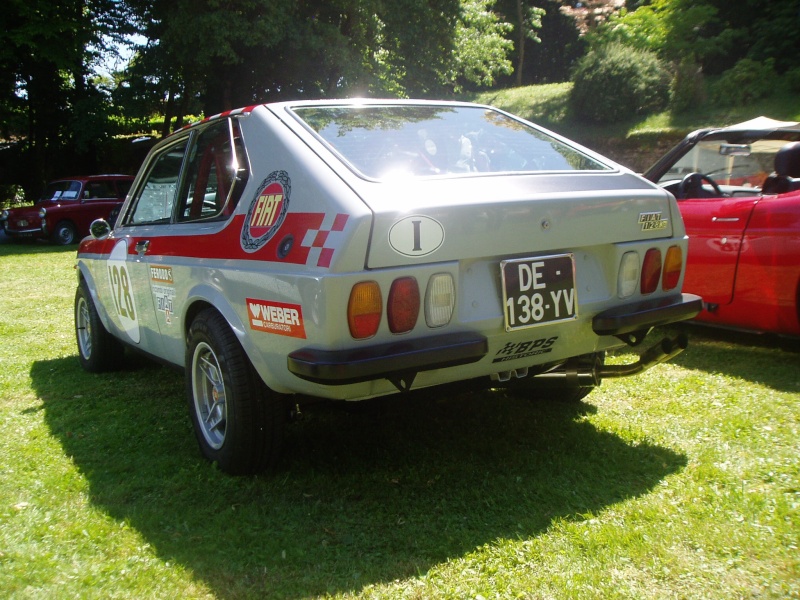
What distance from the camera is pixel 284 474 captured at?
342 centimetres

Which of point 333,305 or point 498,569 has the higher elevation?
point 333,305

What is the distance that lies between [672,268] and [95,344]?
3.94 meters

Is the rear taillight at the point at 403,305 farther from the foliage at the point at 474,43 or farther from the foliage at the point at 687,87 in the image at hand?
the foliage at the point at 474,43

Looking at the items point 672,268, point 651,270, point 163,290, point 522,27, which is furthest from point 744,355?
point 522,27

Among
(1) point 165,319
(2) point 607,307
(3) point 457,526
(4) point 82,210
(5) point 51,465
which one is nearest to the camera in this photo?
(3) point 457,526

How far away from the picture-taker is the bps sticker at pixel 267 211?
10.0 ft

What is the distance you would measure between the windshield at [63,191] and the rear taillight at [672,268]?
1718 cm

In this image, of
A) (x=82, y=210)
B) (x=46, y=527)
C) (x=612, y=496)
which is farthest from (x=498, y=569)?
(x=82, y=210)

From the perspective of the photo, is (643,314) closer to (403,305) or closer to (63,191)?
(403,305)

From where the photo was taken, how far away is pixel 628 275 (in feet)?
11.0

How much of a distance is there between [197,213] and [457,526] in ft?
6.67

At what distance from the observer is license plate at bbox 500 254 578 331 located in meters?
3.01

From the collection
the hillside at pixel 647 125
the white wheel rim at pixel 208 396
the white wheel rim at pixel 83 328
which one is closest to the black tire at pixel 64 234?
the white wheel rim at pixel 83 328

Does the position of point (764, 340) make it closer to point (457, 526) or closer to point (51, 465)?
point (457, 526)
